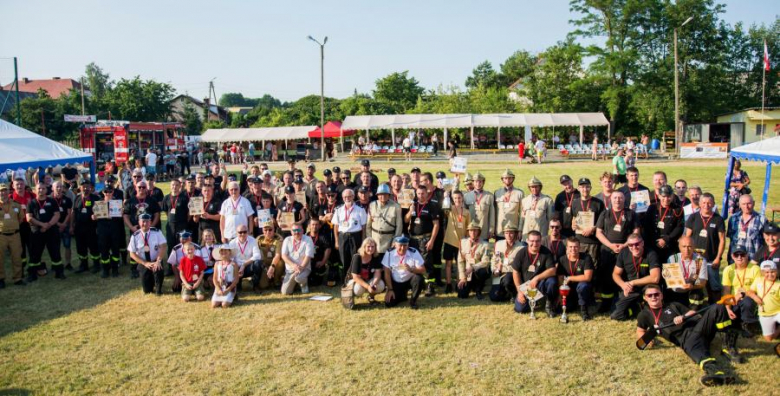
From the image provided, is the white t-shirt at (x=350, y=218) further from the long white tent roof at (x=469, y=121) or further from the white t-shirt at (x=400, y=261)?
the long white tent roof at (x=469, y=121)

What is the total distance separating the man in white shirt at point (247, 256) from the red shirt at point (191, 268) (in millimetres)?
592

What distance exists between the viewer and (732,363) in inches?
239

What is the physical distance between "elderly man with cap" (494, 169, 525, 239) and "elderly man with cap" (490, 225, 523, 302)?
2.13 ft

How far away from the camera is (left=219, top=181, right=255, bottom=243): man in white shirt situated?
9.34m

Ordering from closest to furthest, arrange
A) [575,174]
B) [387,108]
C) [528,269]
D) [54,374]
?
1. [54,374]
2. [528,269]
3. [575,174]
4. [387,108]

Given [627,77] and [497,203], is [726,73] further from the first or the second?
[497,203]

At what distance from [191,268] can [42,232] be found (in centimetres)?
356

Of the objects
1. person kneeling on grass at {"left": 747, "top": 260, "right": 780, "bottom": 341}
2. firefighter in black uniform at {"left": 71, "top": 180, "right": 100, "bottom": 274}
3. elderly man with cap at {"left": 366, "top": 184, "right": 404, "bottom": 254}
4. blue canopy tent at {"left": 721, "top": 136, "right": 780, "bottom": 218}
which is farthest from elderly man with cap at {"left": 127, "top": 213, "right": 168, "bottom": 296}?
blue canopy tent at {"left": 721, "top": 136, "right": 780, "bottom": 218}

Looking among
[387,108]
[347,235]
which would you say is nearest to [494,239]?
[347,235]

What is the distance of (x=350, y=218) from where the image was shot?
8953 millimetres

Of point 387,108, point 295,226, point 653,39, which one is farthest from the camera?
point 387,108

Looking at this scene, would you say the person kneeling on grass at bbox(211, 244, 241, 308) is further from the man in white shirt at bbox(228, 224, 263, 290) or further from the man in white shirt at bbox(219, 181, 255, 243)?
the man in white shirt at bbox(219, 181, 255, 243)

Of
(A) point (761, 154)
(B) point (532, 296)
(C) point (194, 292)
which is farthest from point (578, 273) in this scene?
(A) point (761, 154)

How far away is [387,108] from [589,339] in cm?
5711
